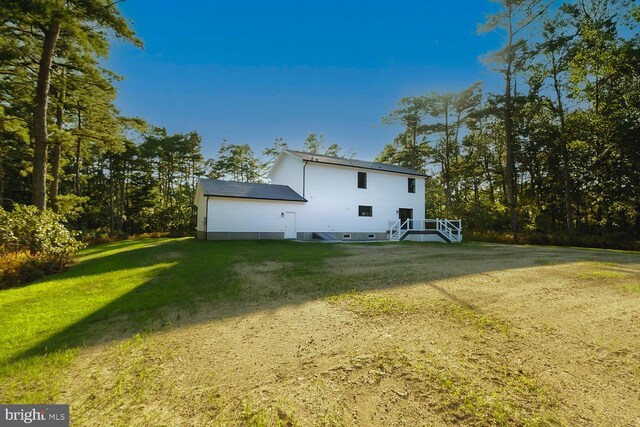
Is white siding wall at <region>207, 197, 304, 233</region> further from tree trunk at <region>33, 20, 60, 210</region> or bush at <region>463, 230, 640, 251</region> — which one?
bush at <region>463, 230, 640, 251</region>

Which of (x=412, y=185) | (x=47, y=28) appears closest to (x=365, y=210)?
(x=412, y=185)

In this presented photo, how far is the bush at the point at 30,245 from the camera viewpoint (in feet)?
23.0

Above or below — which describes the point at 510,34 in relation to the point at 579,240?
above

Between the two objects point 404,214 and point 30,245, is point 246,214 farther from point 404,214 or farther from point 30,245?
point 404,214

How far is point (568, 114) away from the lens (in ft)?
66.4

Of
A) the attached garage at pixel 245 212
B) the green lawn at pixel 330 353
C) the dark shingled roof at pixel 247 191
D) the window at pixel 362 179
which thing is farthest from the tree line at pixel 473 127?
the window at pixel 362 179

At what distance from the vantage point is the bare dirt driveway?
207cm

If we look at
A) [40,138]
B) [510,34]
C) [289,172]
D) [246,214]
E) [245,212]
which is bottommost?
[246,214]

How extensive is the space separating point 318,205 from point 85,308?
55.3ft

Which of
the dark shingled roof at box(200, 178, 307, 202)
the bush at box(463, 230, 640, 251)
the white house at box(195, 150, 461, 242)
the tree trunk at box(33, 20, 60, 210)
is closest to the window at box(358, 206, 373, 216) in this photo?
the white house at box(195, 150, 461, 242)

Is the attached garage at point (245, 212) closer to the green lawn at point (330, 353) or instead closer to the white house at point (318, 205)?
the white house at point (318, 205)

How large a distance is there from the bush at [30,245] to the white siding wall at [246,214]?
9.16m

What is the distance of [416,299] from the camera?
4824 millimetres

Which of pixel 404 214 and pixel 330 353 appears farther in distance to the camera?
pixel 404 214
